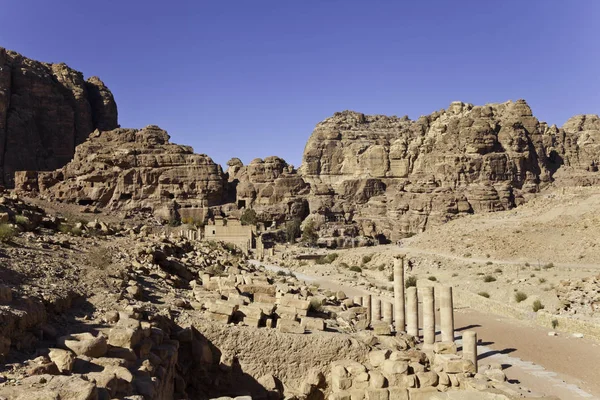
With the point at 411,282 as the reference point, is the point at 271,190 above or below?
above

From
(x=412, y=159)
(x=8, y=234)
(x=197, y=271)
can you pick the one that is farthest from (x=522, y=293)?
(x=412, y=159)

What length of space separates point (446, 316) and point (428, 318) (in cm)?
84

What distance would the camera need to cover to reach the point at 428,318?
1511cm

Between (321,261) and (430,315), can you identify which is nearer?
(430,315)

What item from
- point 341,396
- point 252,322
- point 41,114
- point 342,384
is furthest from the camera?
point 41,114

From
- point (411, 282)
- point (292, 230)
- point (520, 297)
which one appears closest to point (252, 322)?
point (520, 297)

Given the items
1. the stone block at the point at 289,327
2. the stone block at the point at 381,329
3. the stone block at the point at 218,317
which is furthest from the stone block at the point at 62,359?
the stone block at the point at 381,329

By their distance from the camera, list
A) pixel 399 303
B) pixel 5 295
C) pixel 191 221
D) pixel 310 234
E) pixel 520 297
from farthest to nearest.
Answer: pixel 310 234
pixel 191 221
pixel 520 297
pixel 399 303
pixel 5 295

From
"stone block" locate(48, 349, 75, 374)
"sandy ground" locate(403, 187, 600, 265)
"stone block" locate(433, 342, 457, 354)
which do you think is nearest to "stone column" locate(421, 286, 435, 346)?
"stone block" locate(433, 342, 457, 354)

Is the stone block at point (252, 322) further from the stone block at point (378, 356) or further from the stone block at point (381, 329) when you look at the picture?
Answer: the stone block at point (381, 329)

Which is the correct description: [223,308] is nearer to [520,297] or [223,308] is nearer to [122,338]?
[122,338]

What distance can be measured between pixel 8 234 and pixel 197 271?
6.75m

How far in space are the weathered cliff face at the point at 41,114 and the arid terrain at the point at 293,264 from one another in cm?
28

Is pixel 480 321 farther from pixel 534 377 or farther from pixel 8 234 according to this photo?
pixel 8 234
